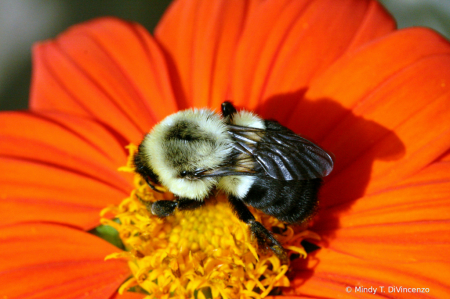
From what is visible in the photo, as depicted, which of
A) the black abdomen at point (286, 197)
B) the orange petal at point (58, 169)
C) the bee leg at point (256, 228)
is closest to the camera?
the black abdomen at point (286, 197)

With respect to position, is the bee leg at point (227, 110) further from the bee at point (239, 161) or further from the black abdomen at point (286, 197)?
the black abdomen at point (286, 197)

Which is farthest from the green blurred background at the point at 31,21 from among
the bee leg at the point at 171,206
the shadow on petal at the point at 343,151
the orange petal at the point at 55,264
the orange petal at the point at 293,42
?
the bee leg at the point at 171,206

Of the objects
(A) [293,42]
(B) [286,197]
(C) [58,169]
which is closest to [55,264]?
(C) [58,169]

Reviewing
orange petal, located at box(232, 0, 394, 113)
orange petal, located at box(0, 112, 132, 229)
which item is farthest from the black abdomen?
orange petal, located at box(0, 112, 132, 229)

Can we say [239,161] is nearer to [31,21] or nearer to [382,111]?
[382,111]

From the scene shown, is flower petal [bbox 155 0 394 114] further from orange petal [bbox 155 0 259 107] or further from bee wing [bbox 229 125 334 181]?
bee wing [bbox 229 125 334 181]

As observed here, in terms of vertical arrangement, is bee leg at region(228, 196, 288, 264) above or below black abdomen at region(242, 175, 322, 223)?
below
